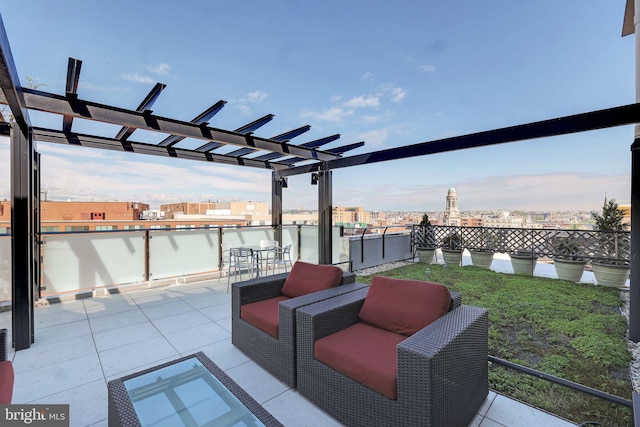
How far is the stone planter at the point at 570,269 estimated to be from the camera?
17.7ft

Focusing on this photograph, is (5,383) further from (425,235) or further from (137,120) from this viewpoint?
(425,235)

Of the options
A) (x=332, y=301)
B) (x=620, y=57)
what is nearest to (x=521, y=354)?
(x=332, y=301)

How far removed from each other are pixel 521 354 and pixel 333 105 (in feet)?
22.0

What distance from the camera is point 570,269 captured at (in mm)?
5469

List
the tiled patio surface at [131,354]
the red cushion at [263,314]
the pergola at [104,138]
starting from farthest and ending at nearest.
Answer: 1. the pergola at [104,138]
2. the red cushion at [263,314]
3. the tiled patio surface at [131,354]

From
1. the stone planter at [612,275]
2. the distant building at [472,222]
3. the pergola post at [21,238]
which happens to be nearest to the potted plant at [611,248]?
the stone planter at [612,275]

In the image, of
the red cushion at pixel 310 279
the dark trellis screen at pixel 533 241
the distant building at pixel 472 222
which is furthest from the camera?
the distant building at pixel 472 222

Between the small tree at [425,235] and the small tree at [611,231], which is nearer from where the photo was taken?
the small tree at [611,231]

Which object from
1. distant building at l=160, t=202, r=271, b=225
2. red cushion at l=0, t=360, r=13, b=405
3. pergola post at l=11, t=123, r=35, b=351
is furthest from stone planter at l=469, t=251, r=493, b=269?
pergola post at l=11, t=123, r=35, b=351

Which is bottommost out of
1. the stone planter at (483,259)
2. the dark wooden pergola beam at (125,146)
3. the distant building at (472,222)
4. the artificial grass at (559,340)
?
the artificial grass at (559,340)

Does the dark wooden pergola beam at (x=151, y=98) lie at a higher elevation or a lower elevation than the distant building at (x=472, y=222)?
higher

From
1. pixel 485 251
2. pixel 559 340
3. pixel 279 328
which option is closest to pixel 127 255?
pixel 279 328

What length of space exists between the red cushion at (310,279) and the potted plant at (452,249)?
5596mm

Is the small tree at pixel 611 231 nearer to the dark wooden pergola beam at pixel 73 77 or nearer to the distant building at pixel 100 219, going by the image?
the distant building at pixel 100 219
